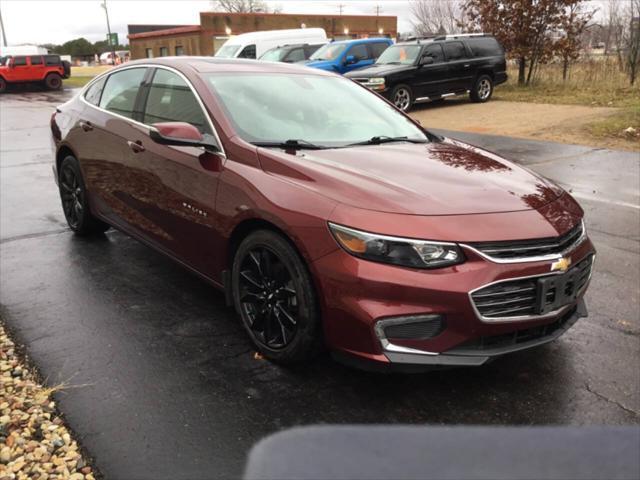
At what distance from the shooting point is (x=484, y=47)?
55.4 ft

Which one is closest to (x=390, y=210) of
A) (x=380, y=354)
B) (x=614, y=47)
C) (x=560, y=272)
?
(x=380, y=354)

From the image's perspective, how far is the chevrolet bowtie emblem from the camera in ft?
9.39

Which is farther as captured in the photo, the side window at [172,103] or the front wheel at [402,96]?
the front wheel at [402,96]

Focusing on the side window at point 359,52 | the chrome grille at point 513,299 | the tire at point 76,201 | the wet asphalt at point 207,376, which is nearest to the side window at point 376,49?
the side window at point 359,52

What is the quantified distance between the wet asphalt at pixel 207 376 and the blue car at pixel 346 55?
13.5m

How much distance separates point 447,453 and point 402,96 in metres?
13.4

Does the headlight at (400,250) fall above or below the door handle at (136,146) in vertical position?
below

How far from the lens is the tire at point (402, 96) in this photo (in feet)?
48.8

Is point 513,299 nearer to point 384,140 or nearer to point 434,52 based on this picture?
point 384,140

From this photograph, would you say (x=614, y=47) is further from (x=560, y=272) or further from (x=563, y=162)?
(x=560, y=272)

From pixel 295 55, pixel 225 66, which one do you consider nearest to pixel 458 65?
pixel 295 55

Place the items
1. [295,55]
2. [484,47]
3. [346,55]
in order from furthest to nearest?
[295,55], [346,55], [484,47]

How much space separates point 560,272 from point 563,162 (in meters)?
6.96

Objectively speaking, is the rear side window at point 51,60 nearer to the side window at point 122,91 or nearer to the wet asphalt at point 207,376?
the side window at point 122,91
